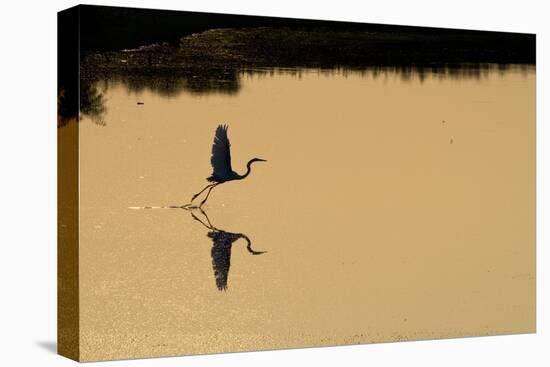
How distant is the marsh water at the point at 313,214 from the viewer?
8.02 metres

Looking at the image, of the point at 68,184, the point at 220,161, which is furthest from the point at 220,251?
the point at 68,184

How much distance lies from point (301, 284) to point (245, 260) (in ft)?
1.31

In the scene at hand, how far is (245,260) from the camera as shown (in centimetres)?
838

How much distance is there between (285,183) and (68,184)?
129 centimetres

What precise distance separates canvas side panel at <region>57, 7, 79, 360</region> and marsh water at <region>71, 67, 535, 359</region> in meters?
0.08

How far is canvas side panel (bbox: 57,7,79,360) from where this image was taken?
26.0 ft

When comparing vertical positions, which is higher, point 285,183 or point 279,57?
point 279,57

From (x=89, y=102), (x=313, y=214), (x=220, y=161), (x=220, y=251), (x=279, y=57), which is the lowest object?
(x=220, y=251)

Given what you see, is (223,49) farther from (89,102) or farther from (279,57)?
(89,102)

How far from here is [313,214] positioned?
855cm

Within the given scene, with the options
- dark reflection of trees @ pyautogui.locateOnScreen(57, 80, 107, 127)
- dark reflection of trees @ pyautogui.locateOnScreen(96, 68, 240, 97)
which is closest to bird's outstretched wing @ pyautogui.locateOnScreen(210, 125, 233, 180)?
dark reflection of trees @ pyautogui.locateOnScreen(96, 68, 240, 97)

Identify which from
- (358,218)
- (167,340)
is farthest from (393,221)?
(167,340)

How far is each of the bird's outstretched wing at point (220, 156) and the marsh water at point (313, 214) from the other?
4 centimetres

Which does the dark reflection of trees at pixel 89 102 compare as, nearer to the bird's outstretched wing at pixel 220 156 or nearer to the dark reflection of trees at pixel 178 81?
the dark reflection of trees at pixel 178 81
